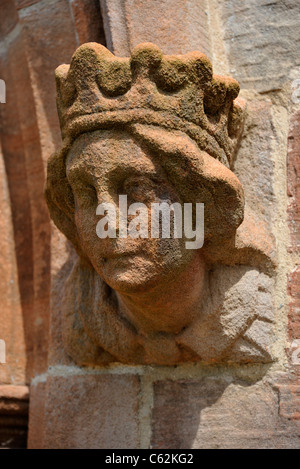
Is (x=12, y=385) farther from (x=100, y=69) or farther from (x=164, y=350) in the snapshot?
(x=100, y=69)

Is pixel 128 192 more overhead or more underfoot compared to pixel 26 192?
more underfoot

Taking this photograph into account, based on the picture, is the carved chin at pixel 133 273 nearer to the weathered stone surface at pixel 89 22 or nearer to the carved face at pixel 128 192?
the carved face at pixel 128 192

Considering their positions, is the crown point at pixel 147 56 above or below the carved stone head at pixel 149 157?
above

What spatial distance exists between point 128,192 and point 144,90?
20cm

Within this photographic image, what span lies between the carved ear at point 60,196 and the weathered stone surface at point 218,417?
0.43 metres

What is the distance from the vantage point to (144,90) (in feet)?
4.14

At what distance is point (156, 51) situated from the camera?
126 centimetres

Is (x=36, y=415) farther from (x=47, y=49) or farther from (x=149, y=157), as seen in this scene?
(x=47, y=49)

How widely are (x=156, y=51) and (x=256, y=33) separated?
0.44 meters

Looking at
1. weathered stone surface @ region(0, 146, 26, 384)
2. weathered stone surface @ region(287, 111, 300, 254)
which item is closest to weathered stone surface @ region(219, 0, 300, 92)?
weathered stone surface @ region(287, 111, 300, 254)

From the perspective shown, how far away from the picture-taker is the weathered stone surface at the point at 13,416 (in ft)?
5.95

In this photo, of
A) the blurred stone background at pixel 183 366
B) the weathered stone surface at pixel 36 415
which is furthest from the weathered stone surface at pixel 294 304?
the weathered stone surface at pixel 36 415

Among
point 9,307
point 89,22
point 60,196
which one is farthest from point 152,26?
point 9,307

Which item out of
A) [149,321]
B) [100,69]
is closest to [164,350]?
[149,321]
